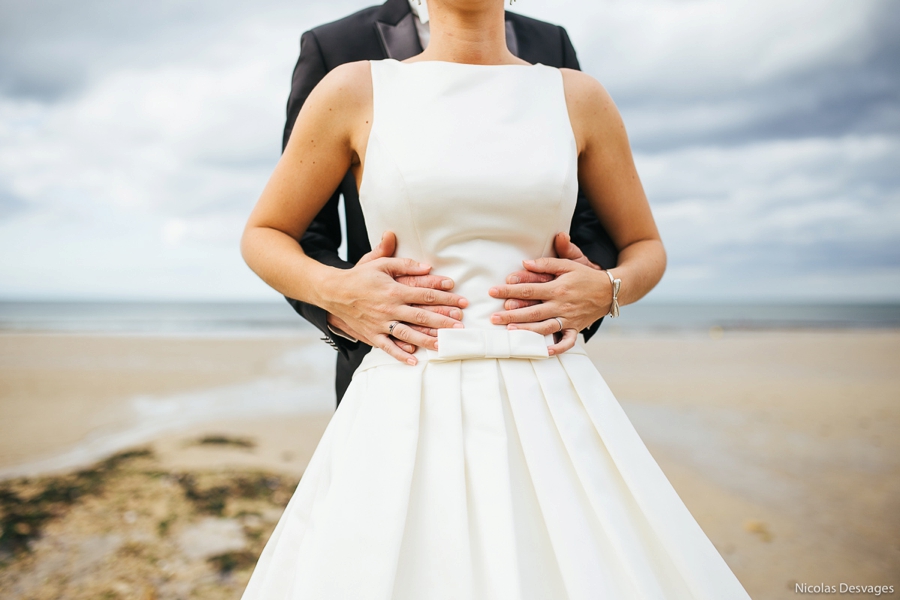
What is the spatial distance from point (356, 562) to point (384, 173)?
35.9 inches

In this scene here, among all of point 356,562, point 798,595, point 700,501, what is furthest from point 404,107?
point 700,501

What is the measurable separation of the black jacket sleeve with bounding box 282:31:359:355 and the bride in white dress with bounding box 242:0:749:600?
0.17m

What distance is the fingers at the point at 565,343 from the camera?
1530 millimetres

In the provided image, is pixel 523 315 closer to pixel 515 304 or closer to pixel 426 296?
pixel 515 304

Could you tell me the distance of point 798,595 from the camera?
3924 mm

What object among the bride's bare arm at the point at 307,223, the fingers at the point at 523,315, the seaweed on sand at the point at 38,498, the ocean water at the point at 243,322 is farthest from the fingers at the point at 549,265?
the ocean water at the point at 243,322

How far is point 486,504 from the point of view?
4.23 feet

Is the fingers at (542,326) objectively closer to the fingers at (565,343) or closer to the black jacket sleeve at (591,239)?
Result: the fingers at (565,343)

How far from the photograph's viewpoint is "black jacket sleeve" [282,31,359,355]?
1.92 metres

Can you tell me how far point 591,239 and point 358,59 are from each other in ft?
3.69

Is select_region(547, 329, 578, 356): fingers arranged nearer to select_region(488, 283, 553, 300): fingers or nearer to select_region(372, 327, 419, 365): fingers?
select_region(488, 283, 553, 300): fingers

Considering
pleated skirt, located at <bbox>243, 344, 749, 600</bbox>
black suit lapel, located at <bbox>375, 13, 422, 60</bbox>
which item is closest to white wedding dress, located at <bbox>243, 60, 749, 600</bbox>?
pleated skirt, located at <bbox>243, 344, 749, 600</bbox>

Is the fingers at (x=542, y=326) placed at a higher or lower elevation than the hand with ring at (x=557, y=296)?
lower

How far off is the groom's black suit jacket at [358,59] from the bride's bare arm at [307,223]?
0.65 feet
